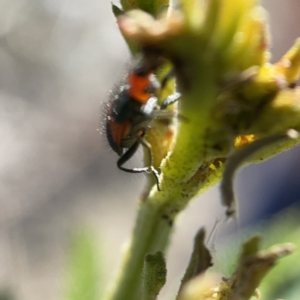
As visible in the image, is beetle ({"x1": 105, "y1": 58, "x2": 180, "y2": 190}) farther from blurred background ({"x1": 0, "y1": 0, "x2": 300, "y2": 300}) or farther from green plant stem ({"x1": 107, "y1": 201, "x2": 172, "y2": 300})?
blurred background ({"x1": 0, "y1": 0, "x2": 300, "y2": 300})

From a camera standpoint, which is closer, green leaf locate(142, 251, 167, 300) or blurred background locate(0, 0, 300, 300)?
green leaf locate(142, 251, 167, 300)

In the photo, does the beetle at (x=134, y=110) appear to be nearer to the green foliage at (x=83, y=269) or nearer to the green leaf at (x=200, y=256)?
the green leaf at (x=200, y=256)

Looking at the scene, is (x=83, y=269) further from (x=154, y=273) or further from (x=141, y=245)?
(x=154, y=273)

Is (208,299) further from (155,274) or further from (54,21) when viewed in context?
(54,21)

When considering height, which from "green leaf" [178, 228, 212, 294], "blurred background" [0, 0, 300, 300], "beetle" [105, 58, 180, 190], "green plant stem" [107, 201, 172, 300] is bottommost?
"green leaf" [178, 228, 212, 294]

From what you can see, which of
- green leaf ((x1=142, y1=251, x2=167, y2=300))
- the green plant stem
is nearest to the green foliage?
the green plant stem
